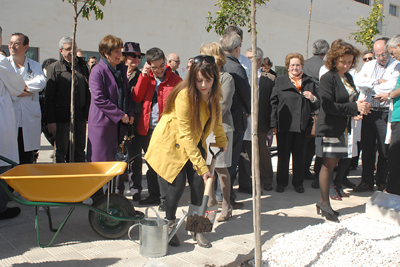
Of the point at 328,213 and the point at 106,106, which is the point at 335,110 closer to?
the point at 328,213

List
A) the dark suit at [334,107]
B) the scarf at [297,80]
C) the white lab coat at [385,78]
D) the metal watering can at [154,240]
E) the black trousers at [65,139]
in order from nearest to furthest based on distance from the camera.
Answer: the metal watering can at [154,240] → the dark suit at [334,107] → the white lab coat at [385,78] → the black trousers at [65,139] → the scarf at [297,80]

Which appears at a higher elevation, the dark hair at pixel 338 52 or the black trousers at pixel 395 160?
the dark hair at pixel 338 52

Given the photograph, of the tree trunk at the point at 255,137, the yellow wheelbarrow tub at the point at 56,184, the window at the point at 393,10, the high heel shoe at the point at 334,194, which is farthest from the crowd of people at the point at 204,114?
the window at the point at 393,10

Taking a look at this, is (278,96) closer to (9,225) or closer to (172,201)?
(172,201)

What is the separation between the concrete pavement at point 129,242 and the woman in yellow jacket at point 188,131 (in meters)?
0.25

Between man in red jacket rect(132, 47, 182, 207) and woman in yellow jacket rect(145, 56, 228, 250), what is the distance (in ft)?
3.97

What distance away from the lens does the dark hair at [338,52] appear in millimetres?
4279

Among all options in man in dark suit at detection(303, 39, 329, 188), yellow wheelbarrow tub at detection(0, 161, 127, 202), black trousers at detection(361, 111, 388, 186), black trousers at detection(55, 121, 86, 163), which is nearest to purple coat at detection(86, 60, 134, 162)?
yellow wheelbarrow tub at detection(0, 161, 127, 202)

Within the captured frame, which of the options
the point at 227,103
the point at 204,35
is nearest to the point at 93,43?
the point at 204,35

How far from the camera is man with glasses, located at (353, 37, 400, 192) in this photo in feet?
18.1

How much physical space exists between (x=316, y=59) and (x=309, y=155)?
5.22 ft

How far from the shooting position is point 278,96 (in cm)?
574

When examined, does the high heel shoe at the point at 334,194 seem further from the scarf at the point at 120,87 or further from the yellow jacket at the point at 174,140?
the scarf at the point at 120,87

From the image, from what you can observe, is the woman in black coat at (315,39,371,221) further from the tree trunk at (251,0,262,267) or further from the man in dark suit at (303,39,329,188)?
the tree trunk at (251,0,262,267)
